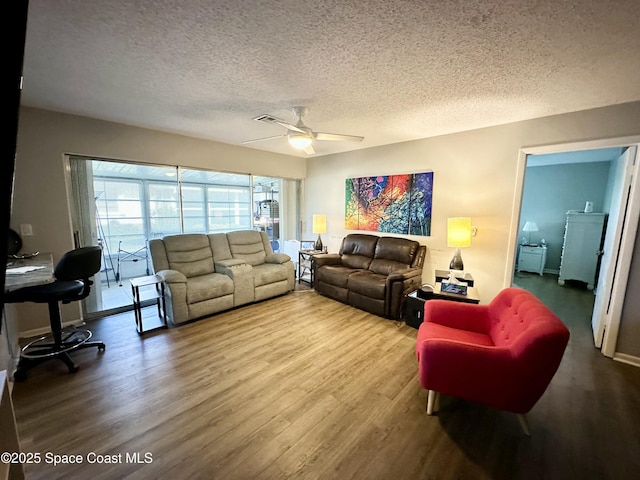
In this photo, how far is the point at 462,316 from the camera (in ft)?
7.41

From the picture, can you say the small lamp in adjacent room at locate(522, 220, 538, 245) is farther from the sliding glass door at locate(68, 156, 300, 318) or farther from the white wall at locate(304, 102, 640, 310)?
the sliding glass door at locate(68, 156, 300, 318)

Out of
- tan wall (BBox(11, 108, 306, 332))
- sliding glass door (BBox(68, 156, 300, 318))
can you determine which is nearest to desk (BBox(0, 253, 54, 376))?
tan wall (BBox(11, 108, 306, 332))

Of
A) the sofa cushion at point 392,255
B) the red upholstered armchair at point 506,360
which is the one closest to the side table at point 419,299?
the sofa cushion at point 392,255

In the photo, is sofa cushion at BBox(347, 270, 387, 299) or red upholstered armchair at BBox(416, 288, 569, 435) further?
sofa cushion at BBox(347, 270, 387, 299)

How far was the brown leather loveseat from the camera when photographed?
11.1 ft

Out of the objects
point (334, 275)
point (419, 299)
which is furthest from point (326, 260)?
point (419, 299)

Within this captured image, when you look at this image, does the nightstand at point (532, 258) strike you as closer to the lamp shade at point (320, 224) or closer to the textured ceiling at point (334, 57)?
the textured ceiling at point (334, 57)

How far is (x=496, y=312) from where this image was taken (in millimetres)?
2148

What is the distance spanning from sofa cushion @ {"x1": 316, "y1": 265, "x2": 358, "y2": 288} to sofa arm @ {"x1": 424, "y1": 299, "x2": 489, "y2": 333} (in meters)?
1.70

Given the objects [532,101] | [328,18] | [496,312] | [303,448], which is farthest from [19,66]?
[532,101]

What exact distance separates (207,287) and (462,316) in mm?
2920

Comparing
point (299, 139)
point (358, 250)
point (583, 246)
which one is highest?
point (299, 139)

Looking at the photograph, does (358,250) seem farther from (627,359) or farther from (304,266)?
(627,359)

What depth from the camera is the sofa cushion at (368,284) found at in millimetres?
3461
